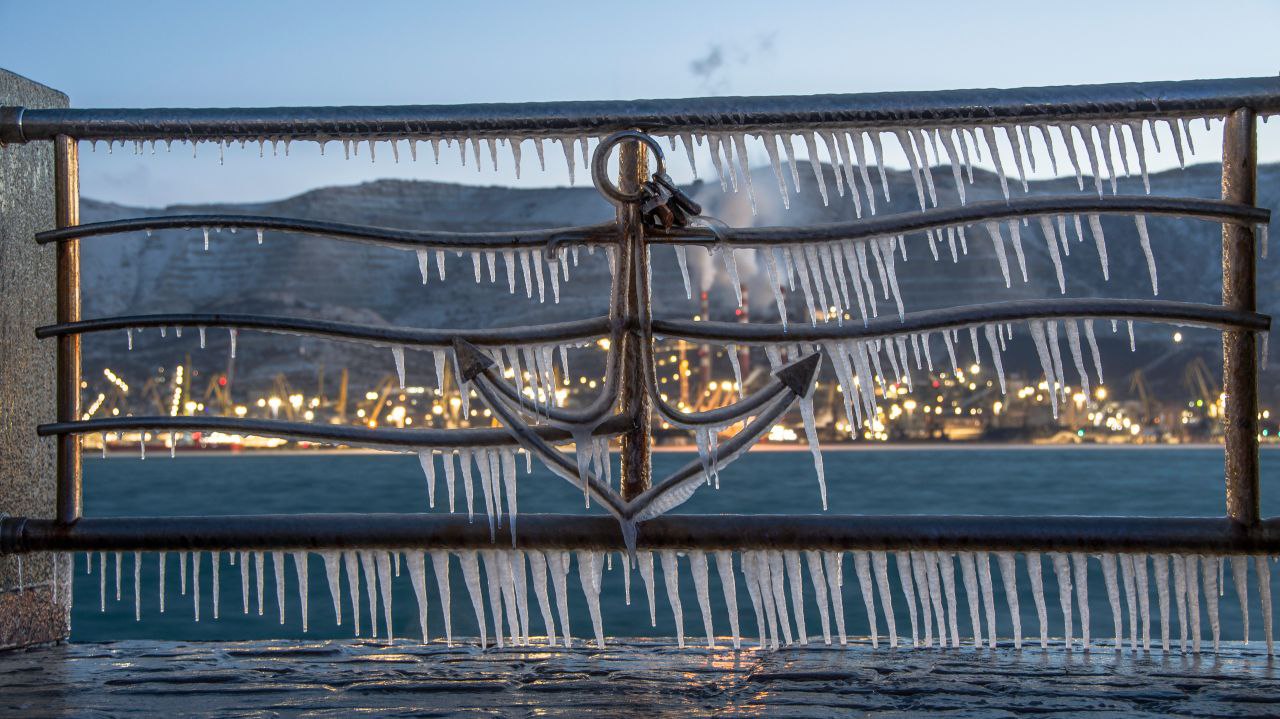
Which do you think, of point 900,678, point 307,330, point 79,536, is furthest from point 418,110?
Answer: point 900,678

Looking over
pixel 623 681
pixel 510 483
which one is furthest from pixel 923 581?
pixel 510 483

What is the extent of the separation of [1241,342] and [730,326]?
3.68 feet

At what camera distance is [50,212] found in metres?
3.13

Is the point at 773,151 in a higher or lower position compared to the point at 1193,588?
higher

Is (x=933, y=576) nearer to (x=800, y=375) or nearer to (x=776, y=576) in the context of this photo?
(x=776, y=576)

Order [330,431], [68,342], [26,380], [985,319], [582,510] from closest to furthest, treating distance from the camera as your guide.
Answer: [985,319] → [330,431] → [68,342] → [26,380] → [582,510]

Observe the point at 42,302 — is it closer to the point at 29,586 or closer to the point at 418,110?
the point at 29,586

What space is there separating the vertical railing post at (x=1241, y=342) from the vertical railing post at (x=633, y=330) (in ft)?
4.12

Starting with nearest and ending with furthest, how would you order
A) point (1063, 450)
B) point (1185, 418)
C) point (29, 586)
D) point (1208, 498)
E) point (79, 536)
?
point (79, 536) < point (29, 586) < point (1208, 498) < point (1063, 450) < point (1185, 418)

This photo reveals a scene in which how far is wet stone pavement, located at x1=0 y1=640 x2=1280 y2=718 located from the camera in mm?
2076

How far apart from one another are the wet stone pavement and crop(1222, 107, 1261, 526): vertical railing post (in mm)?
407

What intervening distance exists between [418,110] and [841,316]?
107 cm

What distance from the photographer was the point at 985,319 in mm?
2314

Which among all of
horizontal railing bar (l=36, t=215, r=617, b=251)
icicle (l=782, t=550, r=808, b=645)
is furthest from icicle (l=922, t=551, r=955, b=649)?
horizontal railing bar (l=36, t=215, r=617, b=251)
